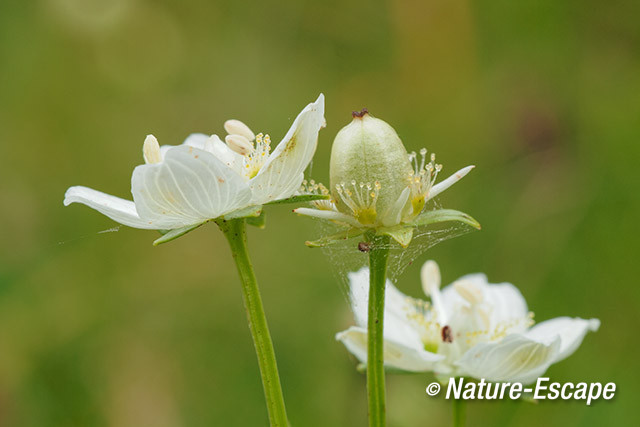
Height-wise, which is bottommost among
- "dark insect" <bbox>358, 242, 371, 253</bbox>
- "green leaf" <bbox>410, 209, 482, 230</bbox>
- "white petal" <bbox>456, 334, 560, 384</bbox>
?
"white petal" <bbox>456, 334, 560, 384</bbox>

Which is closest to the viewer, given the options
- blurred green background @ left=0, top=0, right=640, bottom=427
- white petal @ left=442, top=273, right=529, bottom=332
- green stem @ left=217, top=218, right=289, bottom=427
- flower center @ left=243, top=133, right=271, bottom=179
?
green stem @ left=217, top=218, right=289, bottom=427

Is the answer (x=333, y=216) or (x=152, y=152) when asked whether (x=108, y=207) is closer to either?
(x=152, y=152)

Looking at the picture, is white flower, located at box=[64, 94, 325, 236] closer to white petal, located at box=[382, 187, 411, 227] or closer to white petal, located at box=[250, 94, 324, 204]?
white petal, located at box=[250, 94, 324, 204]

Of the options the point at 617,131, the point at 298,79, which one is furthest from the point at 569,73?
the point at 298,79

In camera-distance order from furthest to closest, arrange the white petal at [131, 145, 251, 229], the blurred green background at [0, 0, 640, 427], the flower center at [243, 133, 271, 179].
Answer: the blurred green background at [0, 0, 640, 427] < the flower center at [243, 133, 271, 179] < the white petal at [131, 145, 251, 229]

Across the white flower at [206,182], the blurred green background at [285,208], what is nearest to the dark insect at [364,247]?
the white flower at [206,182]

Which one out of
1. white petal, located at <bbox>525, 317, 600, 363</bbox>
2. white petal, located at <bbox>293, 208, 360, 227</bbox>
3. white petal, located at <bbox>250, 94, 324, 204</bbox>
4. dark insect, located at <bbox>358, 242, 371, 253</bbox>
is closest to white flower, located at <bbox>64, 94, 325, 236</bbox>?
white petal, located at <bbox>250, 94, 324, 204</bbox>

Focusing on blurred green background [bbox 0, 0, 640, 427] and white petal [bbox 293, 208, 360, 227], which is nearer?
white petal [bbox 293, 208, 360, 227]
